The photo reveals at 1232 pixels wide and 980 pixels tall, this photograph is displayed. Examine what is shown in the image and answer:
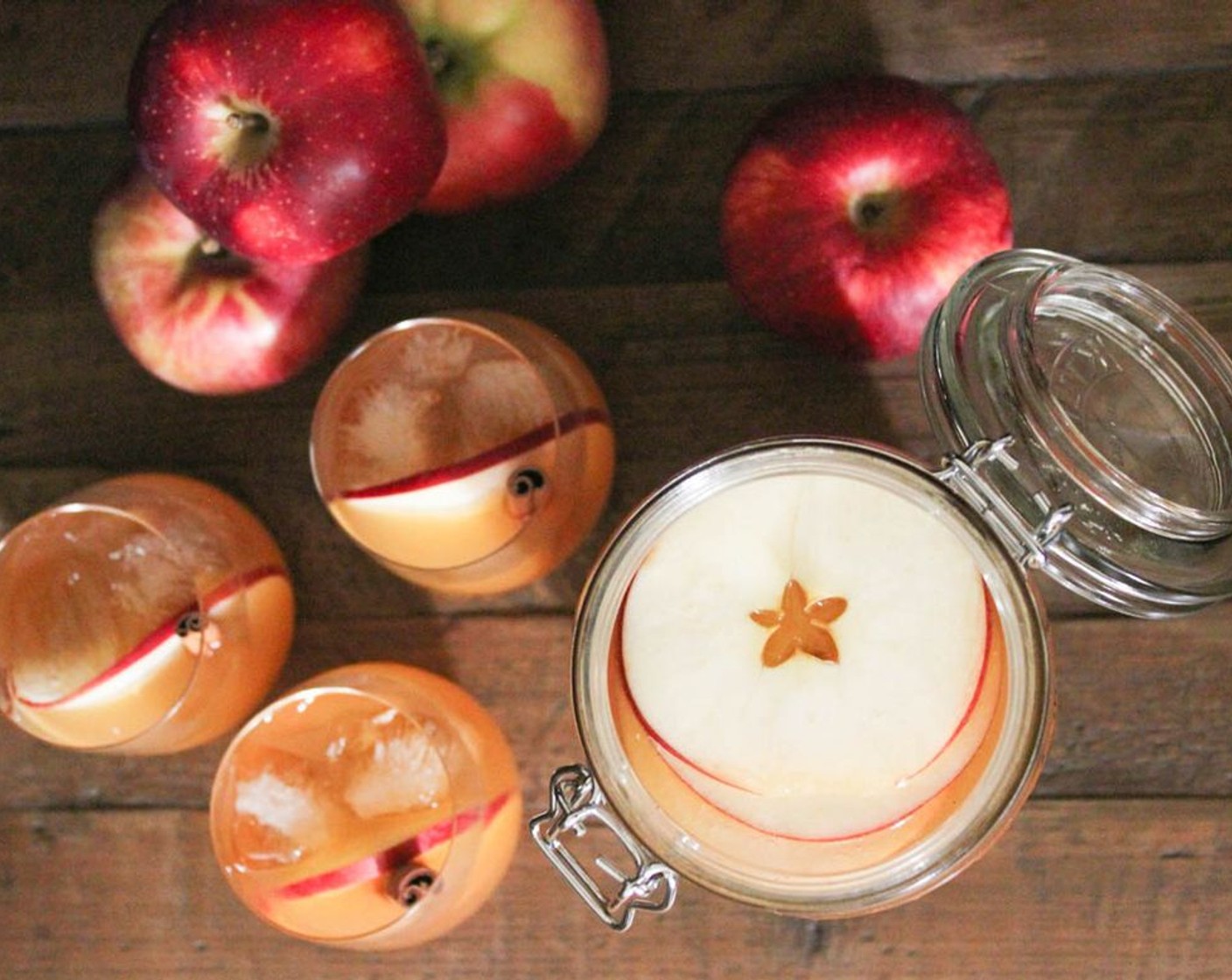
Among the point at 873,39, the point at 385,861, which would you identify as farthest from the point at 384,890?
the point at 873,39

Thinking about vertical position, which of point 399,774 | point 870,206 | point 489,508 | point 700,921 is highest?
point 870,206

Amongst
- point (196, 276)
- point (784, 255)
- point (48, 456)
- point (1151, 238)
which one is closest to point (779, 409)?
point (784, 255)

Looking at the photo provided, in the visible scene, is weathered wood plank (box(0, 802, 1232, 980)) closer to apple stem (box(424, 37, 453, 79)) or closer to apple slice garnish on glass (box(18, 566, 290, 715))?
apple slice garnish on glass (box(18, 566, 290, 715))

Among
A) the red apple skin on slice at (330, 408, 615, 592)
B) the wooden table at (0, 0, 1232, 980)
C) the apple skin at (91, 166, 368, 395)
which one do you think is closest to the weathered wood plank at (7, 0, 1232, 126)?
the wooden table at (0, 0, 1232, 980)

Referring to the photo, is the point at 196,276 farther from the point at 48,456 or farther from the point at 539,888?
the point at 539,888

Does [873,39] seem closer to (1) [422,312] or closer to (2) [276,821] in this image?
(1) [422,312]

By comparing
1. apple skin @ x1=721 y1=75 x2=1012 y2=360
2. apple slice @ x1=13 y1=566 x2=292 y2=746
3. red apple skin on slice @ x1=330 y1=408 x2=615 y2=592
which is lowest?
apple slice @ x1=13 y1=566 x2=292 y2=746

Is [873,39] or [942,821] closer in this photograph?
[942,821]

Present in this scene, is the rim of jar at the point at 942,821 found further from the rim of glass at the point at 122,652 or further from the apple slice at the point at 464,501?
the rim of glass at the point at 122,652

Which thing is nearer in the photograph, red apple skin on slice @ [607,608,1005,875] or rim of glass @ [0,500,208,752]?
red apple skin on slice @ [607,608,1005,875]
